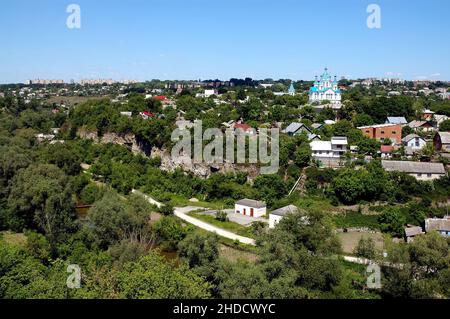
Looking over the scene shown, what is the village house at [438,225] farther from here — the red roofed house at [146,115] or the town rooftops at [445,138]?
the red roofed house at [146,115]

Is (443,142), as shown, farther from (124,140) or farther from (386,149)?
(124,140)

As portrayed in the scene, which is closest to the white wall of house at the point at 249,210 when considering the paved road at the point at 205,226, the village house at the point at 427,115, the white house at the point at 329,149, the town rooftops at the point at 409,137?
the paved road at the point at 205,226

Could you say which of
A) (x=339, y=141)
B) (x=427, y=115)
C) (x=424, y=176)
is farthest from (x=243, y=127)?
(x=427, y=115)

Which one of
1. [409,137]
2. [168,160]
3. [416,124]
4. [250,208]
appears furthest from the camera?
[416,124]

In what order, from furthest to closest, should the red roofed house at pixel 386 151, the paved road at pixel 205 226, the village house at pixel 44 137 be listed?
1. the village house at pixel 44 137
2. the red roofed house at pixel 386 151
3. the paved road at pixel 205 226

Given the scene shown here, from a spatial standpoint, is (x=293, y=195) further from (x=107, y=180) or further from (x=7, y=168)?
(x=7, y=168)
